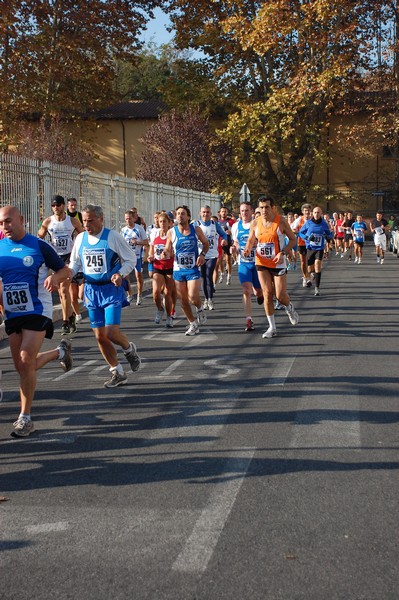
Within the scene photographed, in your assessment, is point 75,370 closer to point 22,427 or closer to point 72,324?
point 22,427

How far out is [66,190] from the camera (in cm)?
2042

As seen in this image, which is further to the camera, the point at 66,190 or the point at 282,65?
the point at 282,65

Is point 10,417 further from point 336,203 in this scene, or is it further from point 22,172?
point 336,203

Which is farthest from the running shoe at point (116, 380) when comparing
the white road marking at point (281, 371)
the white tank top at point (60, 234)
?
the white tank top at point (60, 234)

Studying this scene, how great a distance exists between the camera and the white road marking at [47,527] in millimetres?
4797

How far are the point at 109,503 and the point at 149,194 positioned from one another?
2663 cm

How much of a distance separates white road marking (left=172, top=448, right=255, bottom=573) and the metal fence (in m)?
11.3

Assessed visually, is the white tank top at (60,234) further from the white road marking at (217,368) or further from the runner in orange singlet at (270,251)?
the white road marking at (217,368)

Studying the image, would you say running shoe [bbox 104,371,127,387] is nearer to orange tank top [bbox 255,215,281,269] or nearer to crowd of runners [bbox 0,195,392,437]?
crowd of runners [bbox 0,195,392,437]

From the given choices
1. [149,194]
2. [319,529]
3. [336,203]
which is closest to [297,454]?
[319,529]

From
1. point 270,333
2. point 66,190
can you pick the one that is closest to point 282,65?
point 66,190

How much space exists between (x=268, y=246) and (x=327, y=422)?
6104 millimetres

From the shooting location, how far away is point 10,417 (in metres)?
7.79

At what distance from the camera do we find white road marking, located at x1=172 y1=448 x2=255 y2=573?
429 cm
